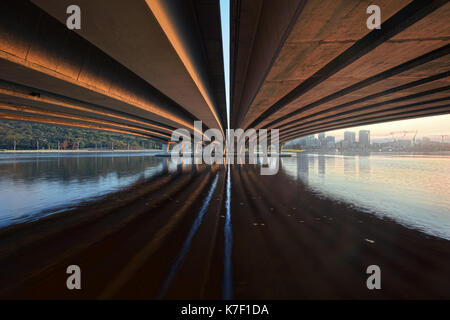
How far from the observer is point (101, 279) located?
9.53ft

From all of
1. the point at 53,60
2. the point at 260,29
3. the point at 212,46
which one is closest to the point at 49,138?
the point at 53,60

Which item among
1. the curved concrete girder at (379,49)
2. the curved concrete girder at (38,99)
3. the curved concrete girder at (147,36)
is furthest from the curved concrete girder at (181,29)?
the curved concrete girder at (38,99)

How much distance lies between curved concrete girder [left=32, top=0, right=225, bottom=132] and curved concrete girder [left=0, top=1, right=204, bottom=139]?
2.21 meters

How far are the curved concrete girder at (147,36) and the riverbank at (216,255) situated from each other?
5266mm

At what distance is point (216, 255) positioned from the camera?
3.54 metres

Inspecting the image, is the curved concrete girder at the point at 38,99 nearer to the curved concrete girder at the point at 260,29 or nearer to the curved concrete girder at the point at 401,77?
the curved concrete girder at the point at 260,29

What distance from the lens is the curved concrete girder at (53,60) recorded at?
544 centimetres

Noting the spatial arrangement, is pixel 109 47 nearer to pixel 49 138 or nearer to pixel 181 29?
pixel 181 29

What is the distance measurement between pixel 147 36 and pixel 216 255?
596cm

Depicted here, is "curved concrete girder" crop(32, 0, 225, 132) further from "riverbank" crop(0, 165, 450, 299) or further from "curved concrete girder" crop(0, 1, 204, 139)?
"riverbank" crop(0, 165, 450, 299)

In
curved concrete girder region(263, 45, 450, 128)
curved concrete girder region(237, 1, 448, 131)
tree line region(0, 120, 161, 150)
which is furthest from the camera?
tree line region(0, 120, 161, 150)

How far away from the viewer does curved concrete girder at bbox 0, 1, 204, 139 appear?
544cm

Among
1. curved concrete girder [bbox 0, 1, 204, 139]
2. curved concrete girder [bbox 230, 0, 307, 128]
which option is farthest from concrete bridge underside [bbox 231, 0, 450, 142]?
curved concrete girder [bbox 0, 1, 204, 139]
